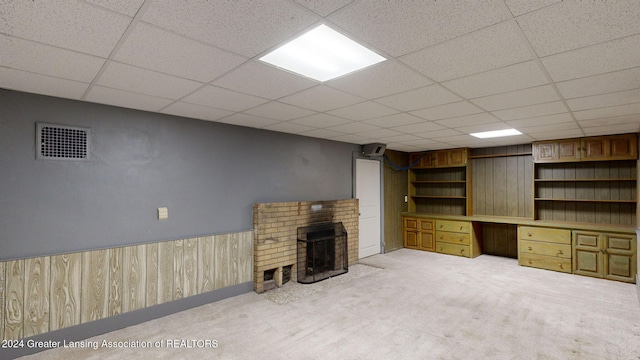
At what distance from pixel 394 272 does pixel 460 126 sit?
264cm

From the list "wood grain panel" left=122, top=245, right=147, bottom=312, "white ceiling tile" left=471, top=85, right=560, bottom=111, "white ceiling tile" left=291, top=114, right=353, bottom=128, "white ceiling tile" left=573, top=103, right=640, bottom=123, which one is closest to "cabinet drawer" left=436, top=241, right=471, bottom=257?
"white ceiling tile" left=573, top=103, right=640, bottom=123

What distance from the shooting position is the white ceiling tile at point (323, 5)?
4.64 ft

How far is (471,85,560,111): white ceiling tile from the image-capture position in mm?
2713

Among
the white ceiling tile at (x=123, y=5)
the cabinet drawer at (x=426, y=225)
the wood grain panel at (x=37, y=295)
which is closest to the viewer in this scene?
the white ceiling tile at (x=123, y=5)

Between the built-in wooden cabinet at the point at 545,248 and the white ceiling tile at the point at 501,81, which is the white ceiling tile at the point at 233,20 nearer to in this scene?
the white ceiling tile at the point at 501,81

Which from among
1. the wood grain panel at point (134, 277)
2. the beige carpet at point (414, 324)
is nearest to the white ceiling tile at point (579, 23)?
the beige carpet at point (414, 324)

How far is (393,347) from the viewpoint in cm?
277

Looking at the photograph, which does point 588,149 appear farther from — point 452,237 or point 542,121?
point 452,237

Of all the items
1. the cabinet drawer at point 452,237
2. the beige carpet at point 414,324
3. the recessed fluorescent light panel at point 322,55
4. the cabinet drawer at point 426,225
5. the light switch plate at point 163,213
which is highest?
the recessed fluorescent light panel at point 322,55

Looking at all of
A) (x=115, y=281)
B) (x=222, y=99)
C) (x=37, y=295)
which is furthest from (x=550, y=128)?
(x=37, y=295)

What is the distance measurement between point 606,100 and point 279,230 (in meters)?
4.05

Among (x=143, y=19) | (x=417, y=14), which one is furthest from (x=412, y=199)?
(x=143, y=19)

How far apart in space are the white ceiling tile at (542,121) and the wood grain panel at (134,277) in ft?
15.8

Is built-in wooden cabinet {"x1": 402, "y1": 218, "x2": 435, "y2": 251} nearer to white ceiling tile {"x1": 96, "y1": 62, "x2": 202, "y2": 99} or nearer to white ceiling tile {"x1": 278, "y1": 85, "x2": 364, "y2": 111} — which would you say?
white ceiling tile {"x1": 278, "y1": 85, "x2": 364, "y2": 111}
